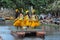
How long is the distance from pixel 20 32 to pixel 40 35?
4.02 ft

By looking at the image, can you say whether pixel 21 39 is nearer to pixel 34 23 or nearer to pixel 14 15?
pixel 34 23

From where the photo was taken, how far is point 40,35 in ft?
64.4

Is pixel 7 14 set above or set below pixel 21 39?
below

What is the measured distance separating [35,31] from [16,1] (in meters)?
21.4

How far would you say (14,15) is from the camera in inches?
1841

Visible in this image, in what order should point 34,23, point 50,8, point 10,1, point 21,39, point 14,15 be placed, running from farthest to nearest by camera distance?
1. point 14,15
2. point 10,1
3. point 50,8
4. point 34,23
5. point 21,39

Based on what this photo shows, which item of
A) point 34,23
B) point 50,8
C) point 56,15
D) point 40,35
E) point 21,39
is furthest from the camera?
point 56,15

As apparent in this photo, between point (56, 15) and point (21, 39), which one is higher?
point (21, 39)

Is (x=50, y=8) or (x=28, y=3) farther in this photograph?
(x=28, y=3)

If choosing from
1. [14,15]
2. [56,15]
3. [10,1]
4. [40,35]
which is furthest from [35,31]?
[14,15]

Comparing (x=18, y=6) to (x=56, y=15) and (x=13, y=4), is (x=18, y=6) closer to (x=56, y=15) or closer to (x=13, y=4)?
(x=13, y=4)

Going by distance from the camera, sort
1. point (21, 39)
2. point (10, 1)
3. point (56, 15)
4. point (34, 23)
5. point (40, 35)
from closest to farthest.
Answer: point (21, 39), point (40, 35), point (34, 23), point (56, 15), point (10, 1)

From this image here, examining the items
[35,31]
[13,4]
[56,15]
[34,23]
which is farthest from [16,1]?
[35,31]

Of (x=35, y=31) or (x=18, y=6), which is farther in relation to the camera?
(x=18, y=6)
